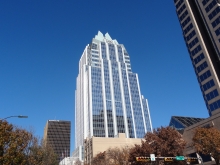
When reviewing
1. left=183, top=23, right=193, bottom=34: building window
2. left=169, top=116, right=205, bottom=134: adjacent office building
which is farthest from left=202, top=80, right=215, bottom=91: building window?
left=183, top=23, right=193, bottom=34: building window

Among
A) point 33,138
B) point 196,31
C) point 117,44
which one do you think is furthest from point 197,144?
point 117,44

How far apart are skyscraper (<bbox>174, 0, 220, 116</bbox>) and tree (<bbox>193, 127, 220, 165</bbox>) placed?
1920 centimetres

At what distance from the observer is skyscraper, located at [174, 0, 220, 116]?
5981cm

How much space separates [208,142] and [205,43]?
125 feet

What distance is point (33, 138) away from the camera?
1602 inches

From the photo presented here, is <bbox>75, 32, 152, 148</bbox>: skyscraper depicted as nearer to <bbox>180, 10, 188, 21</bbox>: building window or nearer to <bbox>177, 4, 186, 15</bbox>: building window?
<bbox>177, 4, 186, 15</bbox>: building window

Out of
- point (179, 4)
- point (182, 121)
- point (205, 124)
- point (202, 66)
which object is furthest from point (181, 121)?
point (179, 4)

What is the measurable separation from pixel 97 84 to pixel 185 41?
3031 inches

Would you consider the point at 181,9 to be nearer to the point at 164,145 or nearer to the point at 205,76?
the point at 205,76

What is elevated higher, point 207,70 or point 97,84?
point 97,84

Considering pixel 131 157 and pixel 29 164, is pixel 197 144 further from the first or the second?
pixel 29 164

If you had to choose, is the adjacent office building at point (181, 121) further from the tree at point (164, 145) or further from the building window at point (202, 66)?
the tree at point (164, 145)

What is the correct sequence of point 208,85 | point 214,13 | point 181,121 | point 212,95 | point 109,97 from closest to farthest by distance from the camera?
point 212,95, point 208,85, point 214,13, point 181,121, point 109,97

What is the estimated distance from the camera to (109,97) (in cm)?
14100
